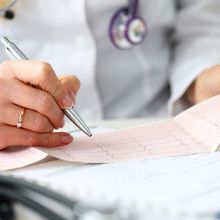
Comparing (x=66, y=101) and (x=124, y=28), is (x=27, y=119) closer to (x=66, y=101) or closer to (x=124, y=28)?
(x=66, y=101)

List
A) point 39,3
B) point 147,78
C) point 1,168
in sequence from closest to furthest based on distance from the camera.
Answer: point 1,168, point 39,3, point 147,78

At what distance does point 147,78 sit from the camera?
2.59ft

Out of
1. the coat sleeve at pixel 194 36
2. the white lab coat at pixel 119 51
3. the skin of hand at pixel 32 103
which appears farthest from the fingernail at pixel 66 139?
the coat sleeve at pixel 194 36

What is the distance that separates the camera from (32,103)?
17.5 inches

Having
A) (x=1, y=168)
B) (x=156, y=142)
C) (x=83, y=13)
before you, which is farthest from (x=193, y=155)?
(x=83, y=13)

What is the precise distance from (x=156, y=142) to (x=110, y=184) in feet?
0.44

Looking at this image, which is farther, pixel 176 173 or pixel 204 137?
pixel 204 137

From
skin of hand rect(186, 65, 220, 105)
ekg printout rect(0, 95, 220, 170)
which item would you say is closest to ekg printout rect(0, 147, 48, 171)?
ekg printout rect(0, 95, 220, 170)

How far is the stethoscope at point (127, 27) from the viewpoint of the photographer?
0.71 m

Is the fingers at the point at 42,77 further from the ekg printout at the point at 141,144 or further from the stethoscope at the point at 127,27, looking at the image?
the stethoscope at the point at 127,27

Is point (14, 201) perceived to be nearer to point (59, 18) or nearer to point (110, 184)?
point (110, 184)

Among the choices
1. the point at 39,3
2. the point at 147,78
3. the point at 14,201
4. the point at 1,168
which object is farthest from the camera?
the point at 147,78

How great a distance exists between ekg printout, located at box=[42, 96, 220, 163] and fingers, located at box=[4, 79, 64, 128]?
3 cm

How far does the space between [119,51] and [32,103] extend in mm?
328
